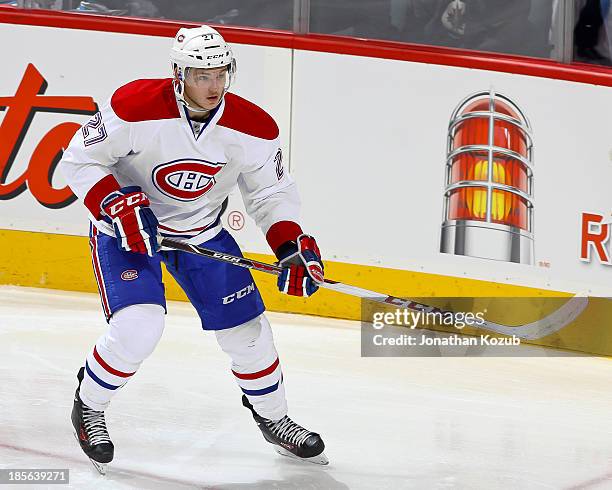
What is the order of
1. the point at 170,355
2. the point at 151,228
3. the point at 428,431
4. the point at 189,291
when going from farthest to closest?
the point at 170,355 → the point at 428,431 → the point at 189,291 → the point at 151,228

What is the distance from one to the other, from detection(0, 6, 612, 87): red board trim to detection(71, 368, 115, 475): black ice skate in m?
2.30

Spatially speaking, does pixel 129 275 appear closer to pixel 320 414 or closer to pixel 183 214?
pixel 183 214

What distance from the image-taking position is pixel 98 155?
2939 mm

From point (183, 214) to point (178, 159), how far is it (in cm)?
20

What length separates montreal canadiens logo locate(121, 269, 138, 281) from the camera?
291 centimetres

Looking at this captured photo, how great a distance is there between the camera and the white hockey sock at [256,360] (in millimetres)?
3049

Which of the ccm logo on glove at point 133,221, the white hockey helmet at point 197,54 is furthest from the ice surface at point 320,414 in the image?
the white hockey helmet at point 197,54

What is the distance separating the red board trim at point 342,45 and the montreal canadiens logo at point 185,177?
6.49 feet

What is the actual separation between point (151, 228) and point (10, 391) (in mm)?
1123

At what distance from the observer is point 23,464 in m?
2.97

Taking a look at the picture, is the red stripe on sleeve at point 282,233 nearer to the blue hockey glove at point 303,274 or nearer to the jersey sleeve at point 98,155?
the blue hockey glove at point 303,274

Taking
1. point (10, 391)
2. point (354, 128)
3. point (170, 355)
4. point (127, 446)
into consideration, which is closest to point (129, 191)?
point (127, 446)

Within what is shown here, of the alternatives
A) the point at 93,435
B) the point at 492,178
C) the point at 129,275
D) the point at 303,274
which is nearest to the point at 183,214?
the point at 129,275

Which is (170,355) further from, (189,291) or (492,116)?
(492,116)
